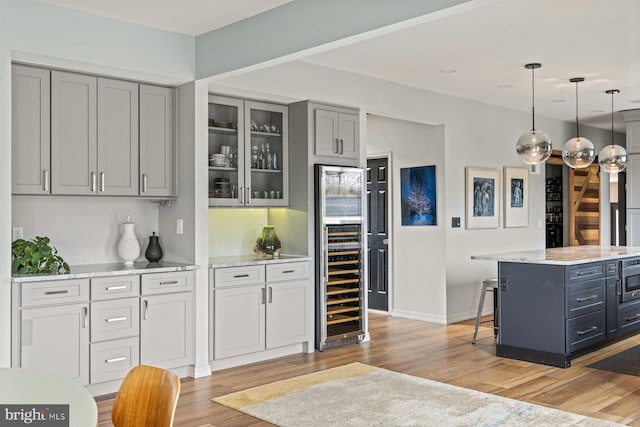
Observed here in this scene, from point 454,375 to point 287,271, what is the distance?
5.44 feet

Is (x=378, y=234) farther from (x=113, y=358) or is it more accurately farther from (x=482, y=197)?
(x=113, y=358)

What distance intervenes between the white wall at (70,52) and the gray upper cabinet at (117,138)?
0.14 meters

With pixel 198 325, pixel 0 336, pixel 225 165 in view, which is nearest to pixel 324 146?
pixel 225 165

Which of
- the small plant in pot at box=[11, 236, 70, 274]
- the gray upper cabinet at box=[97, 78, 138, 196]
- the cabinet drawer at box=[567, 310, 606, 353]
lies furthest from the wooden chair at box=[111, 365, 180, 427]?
the cabinet drawer at box=[567, 310, 606, 353]

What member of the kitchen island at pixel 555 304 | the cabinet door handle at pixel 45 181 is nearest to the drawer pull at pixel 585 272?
the kitchen island at pixel 555 304

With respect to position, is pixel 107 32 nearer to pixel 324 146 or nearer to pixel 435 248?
pixel 324 146

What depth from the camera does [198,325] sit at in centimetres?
491

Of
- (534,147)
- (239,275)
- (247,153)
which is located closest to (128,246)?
(239,275)

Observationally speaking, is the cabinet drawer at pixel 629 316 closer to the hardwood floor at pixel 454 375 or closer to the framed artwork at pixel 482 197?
the hardwood floor at pixel 454 375

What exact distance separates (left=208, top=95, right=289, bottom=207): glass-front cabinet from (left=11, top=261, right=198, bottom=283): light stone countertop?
686 mm

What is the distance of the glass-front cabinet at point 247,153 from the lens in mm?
5336

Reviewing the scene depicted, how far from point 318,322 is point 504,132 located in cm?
394
